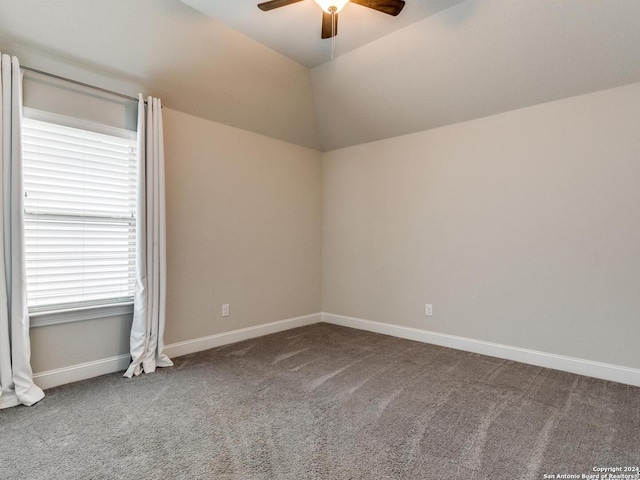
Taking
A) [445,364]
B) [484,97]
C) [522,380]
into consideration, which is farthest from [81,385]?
[484,97]

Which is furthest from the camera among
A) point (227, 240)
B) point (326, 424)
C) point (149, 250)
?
point (227, 240)

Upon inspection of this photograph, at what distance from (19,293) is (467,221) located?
12.6 ft

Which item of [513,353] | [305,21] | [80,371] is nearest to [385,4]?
[305,21]

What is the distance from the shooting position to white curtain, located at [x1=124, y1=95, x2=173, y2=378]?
2.93 metres

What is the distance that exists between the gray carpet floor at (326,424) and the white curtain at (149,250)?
0.20m

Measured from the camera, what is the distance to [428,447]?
6.21 ft

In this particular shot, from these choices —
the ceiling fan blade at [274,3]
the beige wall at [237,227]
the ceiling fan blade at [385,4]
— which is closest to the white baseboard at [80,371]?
the beige wall at [237,227]

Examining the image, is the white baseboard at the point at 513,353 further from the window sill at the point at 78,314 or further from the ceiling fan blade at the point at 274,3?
the ceiling fan blade at the point at 274,3

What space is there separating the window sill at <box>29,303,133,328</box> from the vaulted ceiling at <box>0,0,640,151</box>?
1822 millimetres

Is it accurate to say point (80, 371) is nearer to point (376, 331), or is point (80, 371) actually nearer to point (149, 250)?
point (149, 250)

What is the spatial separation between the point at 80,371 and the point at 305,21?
336 centimetres

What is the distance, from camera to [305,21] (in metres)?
2.86

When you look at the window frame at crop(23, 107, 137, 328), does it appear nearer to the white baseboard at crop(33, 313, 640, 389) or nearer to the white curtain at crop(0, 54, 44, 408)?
the white curtain at crop(0, 54, 44, 408)

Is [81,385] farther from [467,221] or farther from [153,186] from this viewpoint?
[467,221]
